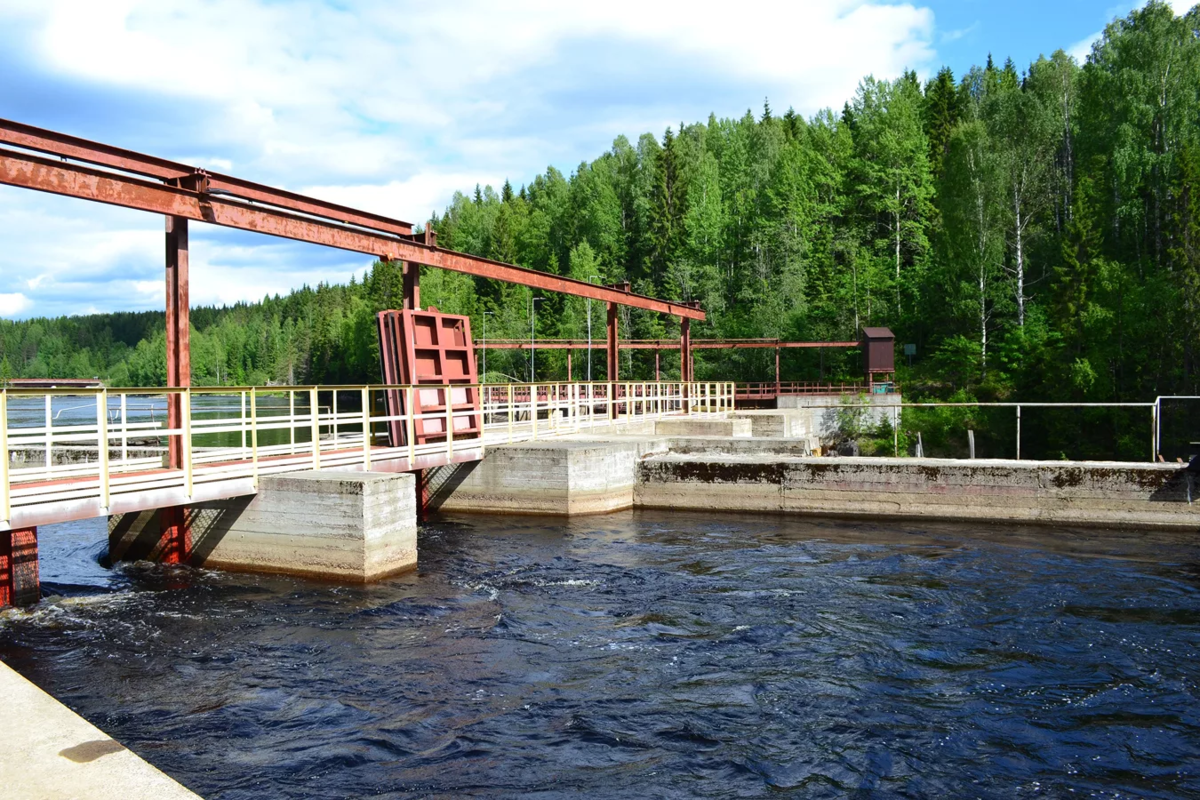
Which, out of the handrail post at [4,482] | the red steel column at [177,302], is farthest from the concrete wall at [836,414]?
the handrail post at [4,482]

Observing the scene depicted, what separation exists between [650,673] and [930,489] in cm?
1113

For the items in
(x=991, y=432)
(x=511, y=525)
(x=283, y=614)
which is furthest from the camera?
(x=991, y=432)

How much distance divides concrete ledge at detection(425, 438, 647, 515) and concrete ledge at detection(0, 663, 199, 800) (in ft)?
43.9

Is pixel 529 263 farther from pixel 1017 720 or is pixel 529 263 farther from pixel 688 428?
pixel 1017 720

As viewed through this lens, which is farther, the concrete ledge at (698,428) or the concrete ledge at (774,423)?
the concrete ledge at (774,423)

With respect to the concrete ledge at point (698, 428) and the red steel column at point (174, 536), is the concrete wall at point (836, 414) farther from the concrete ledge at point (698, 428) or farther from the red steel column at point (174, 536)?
the red steel column at point (174, 536)

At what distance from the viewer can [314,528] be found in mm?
12102

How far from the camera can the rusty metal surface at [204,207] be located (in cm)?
1105

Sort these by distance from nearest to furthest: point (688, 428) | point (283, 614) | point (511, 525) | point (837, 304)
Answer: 1. point (283, 614)
2. point (511, 525)
3. point (688, 428)
4. point (837, 304)

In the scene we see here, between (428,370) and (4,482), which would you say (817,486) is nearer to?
(428,370)

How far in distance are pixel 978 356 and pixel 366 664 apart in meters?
42.8

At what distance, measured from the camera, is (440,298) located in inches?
3260

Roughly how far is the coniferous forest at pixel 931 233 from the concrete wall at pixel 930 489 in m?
21.7

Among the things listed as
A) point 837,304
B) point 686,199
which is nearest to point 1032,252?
point 837,304
